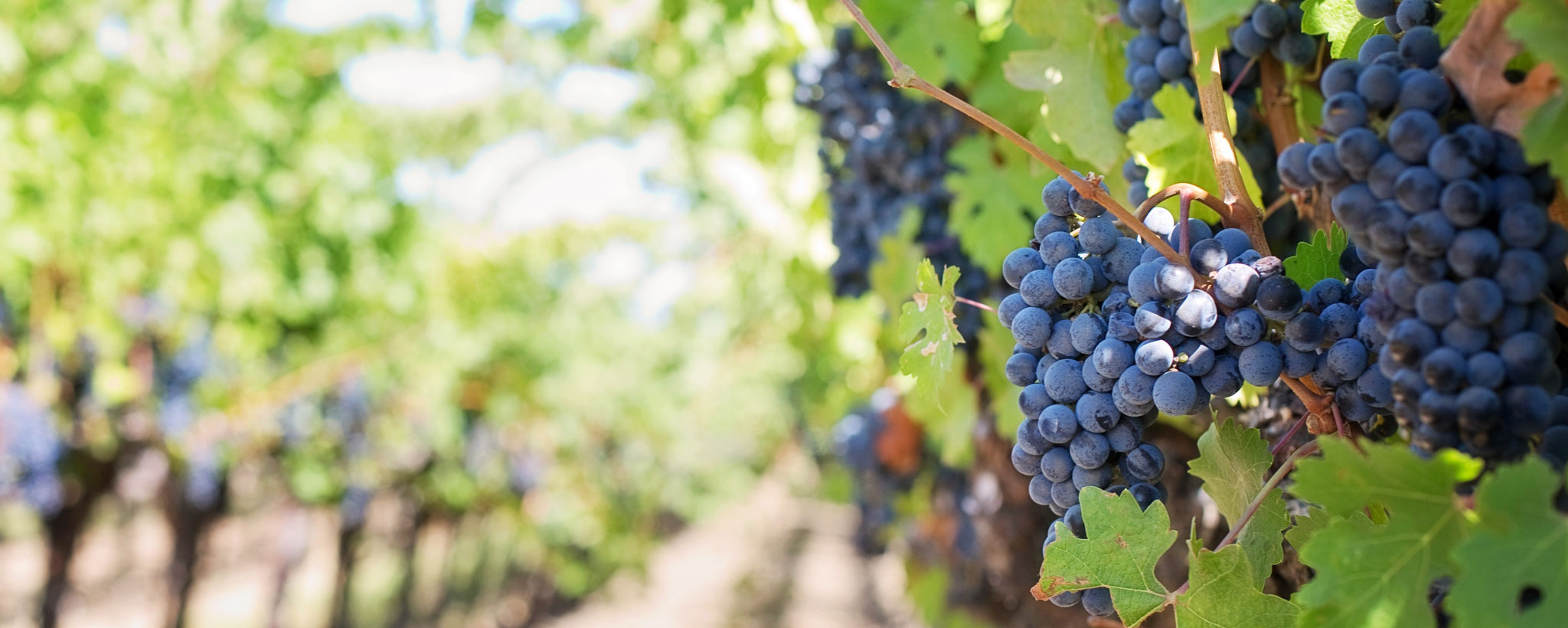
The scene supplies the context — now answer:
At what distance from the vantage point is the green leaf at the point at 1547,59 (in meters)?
0.68

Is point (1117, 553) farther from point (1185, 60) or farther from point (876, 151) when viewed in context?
point (876, 151)

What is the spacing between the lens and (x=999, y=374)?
2205 millimetres

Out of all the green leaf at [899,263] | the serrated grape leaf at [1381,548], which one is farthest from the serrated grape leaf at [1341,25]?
the green leaf at [899,263]

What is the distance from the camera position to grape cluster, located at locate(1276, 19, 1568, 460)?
73cm

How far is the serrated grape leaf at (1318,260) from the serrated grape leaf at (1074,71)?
40cm

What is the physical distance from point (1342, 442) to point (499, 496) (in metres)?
10.8

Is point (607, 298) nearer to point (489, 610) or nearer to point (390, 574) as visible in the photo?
point (489, 610)

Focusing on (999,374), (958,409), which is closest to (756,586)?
(958,409)

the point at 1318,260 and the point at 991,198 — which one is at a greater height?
the point at 1318,260

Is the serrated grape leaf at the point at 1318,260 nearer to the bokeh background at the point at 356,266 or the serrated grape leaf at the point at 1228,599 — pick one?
the serrated grape leaf at the point at 1228,599

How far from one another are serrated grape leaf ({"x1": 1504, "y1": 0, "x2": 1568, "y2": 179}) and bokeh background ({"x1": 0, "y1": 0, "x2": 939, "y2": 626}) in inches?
61.6

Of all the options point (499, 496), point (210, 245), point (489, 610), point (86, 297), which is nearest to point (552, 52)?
point (210, 245)

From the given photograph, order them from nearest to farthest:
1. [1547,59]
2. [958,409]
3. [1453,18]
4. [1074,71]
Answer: [1547,59] → [1453,18] → [1074,71] → [958,409]

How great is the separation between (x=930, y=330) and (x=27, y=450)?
19.5ft
